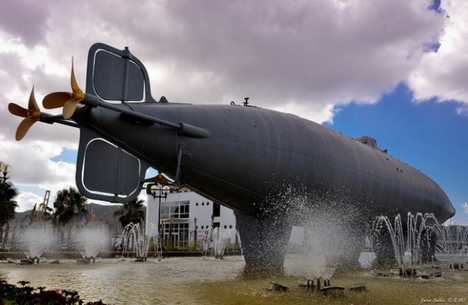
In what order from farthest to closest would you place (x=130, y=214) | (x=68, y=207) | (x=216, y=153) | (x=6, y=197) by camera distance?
1. (x=130, y=214)
2. (x=68, y=207)
3. (x=6, y=197)
4. (x=216, y=153)

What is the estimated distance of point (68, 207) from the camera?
55125 millimetres

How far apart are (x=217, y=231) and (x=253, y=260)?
160 feet

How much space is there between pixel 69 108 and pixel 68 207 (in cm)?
5001

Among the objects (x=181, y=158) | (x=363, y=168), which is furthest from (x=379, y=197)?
(x=181, y=158)

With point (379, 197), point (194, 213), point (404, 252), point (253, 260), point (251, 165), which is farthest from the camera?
point (194, 213)

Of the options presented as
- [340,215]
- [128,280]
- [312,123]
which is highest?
[312,123]

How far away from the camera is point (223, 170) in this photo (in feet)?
39.5

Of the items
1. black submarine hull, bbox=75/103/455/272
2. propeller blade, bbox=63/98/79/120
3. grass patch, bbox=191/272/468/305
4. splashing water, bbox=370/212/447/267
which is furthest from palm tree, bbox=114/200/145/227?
propeller blade, bbox=63/98/79/120

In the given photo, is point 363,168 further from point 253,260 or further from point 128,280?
point 128,280

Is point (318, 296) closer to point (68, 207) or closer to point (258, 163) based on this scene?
point (258, 163)

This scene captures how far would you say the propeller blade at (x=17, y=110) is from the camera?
32.4 feet

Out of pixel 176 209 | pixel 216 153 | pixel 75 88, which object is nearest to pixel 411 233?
pixel 216 153

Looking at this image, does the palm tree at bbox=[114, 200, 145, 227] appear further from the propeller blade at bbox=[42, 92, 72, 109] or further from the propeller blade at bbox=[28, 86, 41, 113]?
the propeller blade at bbox=[42, 92, 72, 109]

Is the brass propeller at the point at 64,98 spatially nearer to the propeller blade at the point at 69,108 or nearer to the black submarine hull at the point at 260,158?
the propeller blade at the point at 69,108
